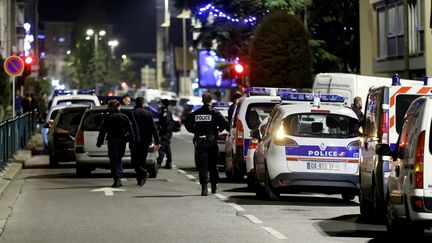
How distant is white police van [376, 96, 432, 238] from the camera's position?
12305 mm

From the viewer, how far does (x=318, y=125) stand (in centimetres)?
→ 1912

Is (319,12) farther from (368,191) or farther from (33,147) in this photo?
(368,191)

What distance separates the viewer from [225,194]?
21078mm

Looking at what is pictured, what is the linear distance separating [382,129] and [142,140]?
8.69m

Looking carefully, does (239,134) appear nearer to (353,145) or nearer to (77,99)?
(353,145)

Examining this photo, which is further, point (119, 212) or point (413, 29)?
point (413, 29)

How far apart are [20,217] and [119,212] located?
5.09 feet

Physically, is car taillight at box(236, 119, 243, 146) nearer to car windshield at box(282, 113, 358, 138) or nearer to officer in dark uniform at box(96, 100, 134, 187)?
officer in dark uniform at box(96, 100, 134, 187)

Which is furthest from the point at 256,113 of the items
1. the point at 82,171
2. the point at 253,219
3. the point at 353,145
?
the point at 253,219

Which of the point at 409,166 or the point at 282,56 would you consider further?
the point at 282,56

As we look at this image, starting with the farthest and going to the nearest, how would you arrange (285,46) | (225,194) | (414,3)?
(285,46) → (414,3) → (225,194)

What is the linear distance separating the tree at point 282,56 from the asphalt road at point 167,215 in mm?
21422

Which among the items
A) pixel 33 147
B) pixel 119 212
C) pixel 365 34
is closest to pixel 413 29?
pixel 365 34

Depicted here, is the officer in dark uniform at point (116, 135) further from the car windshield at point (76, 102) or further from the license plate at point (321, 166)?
the car windshield at point (76, 102)
